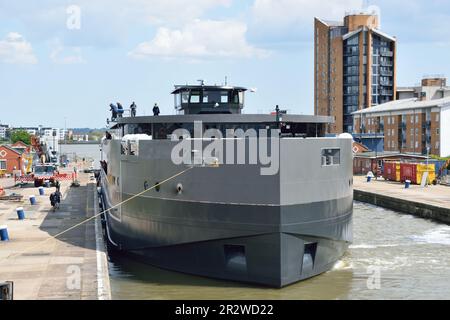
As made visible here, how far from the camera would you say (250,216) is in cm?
1752

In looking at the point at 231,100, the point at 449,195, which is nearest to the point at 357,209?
the point at 449,195

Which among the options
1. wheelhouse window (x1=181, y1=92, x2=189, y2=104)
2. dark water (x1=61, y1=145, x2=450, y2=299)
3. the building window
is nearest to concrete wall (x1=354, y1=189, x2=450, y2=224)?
dark water (x1=61, y1=145, x2=450, y2=299)

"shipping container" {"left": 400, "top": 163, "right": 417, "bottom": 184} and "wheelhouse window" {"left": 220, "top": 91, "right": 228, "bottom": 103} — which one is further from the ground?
"wheelhouse window" {"left": 220, "top": 91, "right": 228, "bottom": 103}

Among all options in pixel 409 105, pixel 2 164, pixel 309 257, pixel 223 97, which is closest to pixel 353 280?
pixel 309 257

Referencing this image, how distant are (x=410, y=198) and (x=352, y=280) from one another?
21.1 meters

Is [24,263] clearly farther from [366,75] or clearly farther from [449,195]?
[366,75]

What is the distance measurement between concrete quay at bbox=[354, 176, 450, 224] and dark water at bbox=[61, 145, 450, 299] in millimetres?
7665

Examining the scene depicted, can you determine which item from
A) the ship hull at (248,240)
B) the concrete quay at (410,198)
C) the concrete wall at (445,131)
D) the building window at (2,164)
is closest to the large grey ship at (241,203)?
A: the ship hull at (248,240)

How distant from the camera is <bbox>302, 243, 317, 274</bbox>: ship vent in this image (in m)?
18.3

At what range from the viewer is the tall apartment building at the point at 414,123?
74.7m

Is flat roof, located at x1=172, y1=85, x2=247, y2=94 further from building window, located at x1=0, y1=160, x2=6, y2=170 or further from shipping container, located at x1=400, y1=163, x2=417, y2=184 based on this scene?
building window, located at x1=0, y1=160, x2=6, y2=170

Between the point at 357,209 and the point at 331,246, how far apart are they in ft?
70.4

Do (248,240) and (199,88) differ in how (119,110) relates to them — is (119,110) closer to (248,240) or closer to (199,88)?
(199,88)
